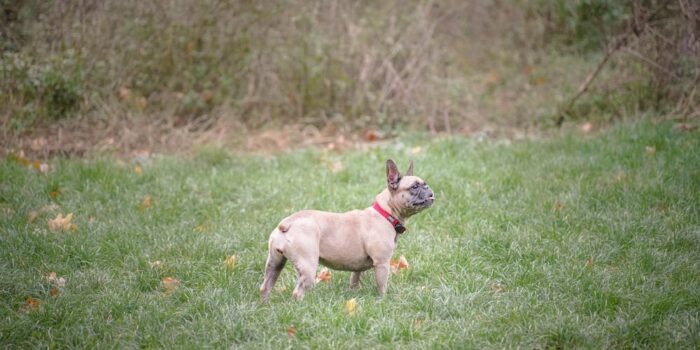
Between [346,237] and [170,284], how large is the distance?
1.59 m

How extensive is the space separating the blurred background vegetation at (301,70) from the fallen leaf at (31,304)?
4.77 m

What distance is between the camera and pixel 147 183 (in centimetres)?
807

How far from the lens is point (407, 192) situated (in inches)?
206

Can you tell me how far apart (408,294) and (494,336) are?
2.86 ft

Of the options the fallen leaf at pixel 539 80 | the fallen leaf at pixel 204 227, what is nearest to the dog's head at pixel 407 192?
the fallen leaf at pixel 204 227

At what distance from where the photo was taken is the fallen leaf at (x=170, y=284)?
17.9 feet

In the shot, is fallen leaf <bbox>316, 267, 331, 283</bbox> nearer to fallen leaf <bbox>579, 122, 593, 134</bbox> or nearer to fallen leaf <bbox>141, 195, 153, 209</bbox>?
fallen leaf <bbox>141, 195, 153, 209</bbox>

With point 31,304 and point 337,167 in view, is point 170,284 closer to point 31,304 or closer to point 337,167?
point 31,304

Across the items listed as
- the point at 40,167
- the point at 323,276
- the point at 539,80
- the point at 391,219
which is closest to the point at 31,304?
the point at 323,276

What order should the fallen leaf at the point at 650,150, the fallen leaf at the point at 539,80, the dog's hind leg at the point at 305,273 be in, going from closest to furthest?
the dog's hind leg at the point at 305,273 → the fallen leaf at the point at 650,150 → the fallen leaf at the point at 539,80

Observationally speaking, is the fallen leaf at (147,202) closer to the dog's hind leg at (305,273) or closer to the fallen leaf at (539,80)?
the dog's hind leg at (305,273)

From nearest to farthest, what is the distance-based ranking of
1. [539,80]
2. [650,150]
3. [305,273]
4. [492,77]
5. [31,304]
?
[305,273] → [31,304] → [650,150] → [539,80] → [492,77]

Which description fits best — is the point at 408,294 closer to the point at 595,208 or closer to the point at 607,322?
the point at 607,322

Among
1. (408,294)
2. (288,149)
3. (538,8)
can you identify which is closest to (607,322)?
(408,294)
